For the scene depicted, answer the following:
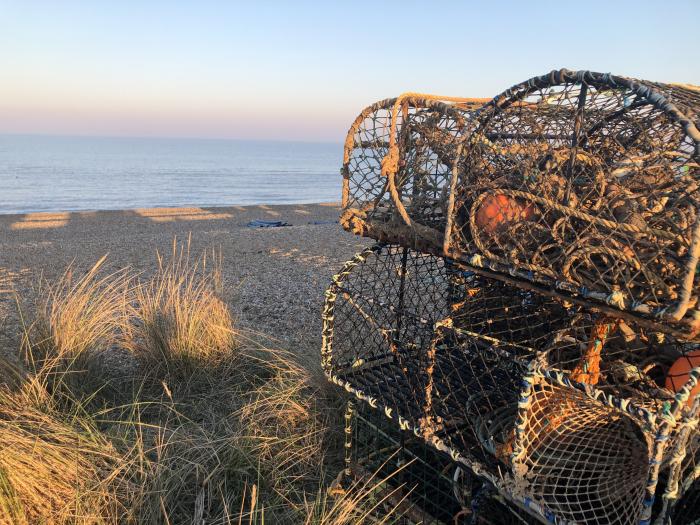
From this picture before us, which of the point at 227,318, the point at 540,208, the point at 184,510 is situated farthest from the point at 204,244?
the point at 540,208

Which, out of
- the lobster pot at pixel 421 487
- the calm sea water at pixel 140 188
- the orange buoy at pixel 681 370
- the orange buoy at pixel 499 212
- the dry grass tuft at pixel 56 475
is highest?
the orange buoy at pixel 499 212

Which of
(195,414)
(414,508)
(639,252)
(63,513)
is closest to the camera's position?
(639,252)

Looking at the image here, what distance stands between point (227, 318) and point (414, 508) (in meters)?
2.48

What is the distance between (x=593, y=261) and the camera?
1.80 metres

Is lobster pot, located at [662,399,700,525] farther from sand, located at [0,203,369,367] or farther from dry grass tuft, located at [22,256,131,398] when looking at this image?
dry grass tuft, located at [22,256,131,398]

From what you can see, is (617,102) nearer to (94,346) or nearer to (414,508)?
(414,508)

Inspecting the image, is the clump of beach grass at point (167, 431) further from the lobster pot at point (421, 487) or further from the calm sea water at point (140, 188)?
the calm sea water at point (140, 188)

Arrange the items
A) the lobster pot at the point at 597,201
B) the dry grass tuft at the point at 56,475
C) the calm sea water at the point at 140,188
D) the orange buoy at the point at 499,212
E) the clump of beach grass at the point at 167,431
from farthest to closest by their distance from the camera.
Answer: the calm sea water at the point at 140,188, the clump of beach grass at the point at 167,431, the dry grass tuft at the point at 56,475, the orange buoy at the point at 499,212, the lobster pot at the point at 597,201

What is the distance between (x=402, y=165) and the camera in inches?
96.7

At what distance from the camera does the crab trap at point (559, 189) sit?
62.2 inches

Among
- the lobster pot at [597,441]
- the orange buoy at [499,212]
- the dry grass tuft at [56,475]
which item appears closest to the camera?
the lobster pot at [597,441]

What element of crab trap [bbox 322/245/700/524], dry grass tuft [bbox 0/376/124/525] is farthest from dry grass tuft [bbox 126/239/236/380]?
crab trap [bbox 322/245/700/524]

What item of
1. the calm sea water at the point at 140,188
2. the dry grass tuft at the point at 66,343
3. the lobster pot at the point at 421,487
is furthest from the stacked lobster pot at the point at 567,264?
the calm sea water at the point at 140,188

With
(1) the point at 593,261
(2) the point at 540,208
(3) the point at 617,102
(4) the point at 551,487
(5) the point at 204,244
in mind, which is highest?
(3) the point at 617,102
